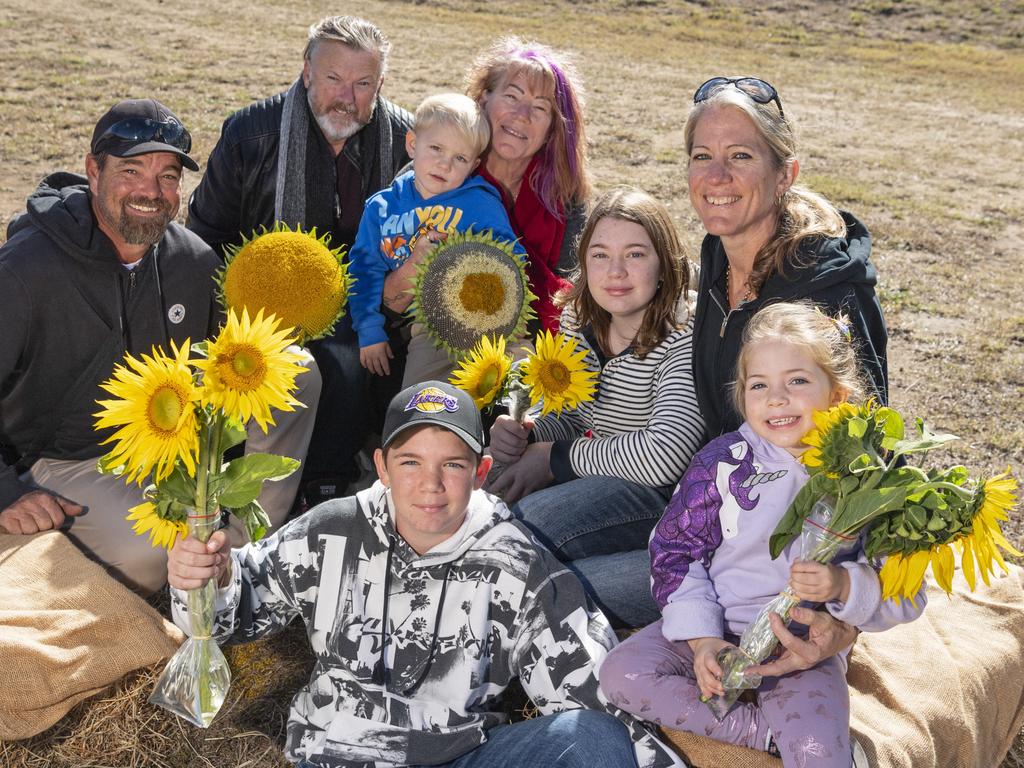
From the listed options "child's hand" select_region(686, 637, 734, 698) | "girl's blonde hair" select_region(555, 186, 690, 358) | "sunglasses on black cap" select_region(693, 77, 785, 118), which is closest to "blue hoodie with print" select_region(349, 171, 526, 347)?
"girl's blonde hair" select_region(555, 186, 690, 358)

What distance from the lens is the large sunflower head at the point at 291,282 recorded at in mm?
4082

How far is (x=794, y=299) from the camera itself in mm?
3656

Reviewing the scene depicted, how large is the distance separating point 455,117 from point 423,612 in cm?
239

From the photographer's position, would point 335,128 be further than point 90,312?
Yes

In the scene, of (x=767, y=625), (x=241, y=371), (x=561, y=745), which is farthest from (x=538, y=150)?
(x=561, y=745)

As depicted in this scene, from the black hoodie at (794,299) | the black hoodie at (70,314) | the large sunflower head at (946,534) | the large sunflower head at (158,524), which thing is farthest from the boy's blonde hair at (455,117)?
the large sunflower head at (946,534)

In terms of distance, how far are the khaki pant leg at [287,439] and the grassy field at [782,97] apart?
2230 mm

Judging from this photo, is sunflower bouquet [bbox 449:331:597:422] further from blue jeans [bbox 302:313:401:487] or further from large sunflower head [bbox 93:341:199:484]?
large sunflower head [bbox 93:341:199:484]

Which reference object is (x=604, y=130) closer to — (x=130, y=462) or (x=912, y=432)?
A: (x=912, y=432)

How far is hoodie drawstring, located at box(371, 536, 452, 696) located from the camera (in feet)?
10.3

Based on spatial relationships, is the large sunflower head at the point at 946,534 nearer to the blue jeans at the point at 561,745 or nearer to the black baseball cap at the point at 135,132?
the blue jeans at the point at 561,745

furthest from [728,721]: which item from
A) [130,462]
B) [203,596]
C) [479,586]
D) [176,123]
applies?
[176,123]

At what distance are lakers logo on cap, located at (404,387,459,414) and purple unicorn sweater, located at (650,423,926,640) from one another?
30.4 inches

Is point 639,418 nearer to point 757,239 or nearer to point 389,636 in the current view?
point 757,239
